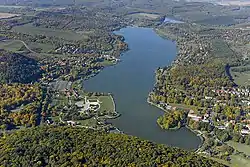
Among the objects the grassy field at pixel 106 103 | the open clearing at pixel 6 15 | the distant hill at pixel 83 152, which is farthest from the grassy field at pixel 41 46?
the distant hill at pixel 83 152

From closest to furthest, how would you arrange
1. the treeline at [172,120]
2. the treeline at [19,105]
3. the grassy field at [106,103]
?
the treeline at [19,105], the treeline at [172,120], the grassy field at [106,103]

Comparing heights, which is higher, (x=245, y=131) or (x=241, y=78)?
(x=241, y=78)

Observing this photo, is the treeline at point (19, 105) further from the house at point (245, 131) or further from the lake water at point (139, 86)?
the house at point (245, 131)

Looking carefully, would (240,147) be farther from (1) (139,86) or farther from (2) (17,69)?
(2) (17,69)

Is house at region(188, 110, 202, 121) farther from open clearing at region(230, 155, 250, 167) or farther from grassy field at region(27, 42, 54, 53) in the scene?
grassy field at region(27, 42, 54, 53)

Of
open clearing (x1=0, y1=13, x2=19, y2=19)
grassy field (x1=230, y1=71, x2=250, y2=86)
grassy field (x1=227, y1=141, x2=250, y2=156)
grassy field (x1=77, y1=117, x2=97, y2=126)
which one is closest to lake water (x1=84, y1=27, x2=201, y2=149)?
grassy field (x1=77, y1=117, x2=97, y2=126)

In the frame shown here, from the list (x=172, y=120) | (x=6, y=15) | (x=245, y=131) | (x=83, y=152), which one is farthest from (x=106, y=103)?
(x=6, y=15)

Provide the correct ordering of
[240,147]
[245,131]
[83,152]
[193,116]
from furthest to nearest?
1. [193,116]
2. [245,131]
3. [240,147]
4. [83,152]
